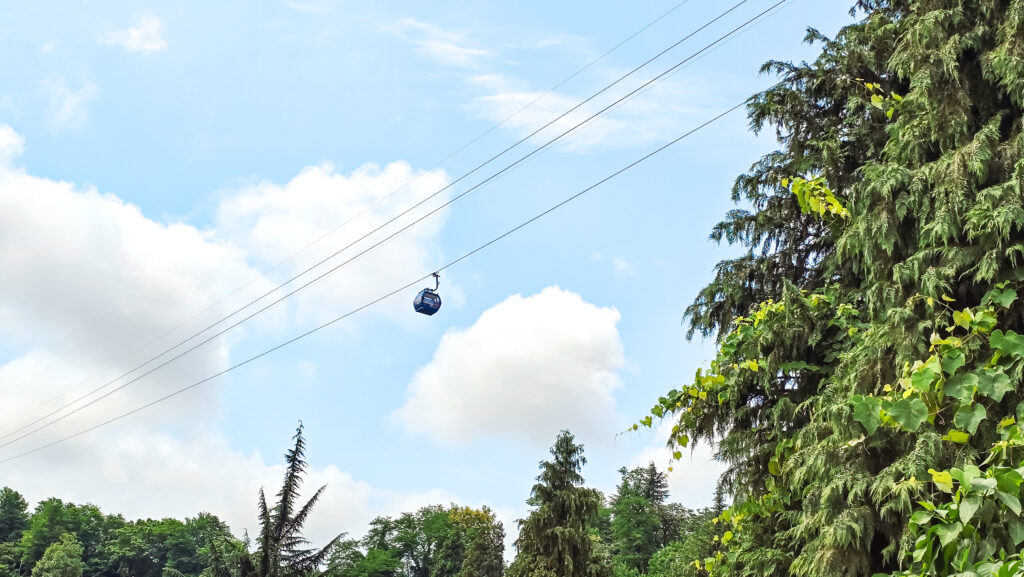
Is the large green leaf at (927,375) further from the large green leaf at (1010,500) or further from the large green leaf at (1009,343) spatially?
the large green leaf at (1010,500)

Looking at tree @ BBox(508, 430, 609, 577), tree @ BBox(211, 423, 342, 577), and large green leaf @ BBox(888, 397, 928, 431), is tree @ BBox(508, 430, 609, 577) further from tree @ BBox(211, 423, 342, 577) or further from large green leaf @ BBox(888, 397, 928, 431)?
large green leaf @ BBox(888, 397, 928, 431)

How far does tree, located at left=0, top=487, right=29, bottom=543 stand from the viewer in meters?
94.7

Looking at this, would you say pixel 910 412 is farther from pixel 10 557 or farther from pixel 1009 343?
pixel 10 557

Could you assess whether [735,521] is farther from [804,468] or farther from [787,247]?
[787,247]

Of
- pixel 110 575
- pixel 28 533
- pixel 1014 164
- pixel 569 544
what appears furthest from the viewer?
pixel 110 575

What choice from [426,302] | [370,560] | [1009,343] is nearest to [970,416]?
[1009,343]

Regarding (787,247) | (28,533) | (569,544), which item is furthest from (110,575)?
(787,247)

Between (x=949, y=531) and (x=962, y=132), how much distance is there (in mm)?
3917

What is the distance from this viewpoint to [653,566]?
44.3 m

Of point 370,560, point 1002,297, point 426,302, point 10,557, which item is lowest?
point 1002,297

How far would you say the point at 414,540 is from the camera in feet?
257

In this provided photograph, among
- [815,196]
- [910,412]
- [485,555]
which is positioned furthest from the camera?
[485,555]

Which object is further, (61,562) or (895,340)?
(61,562)

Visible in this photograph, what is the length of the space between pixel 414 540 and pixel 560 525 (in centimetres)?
6167
